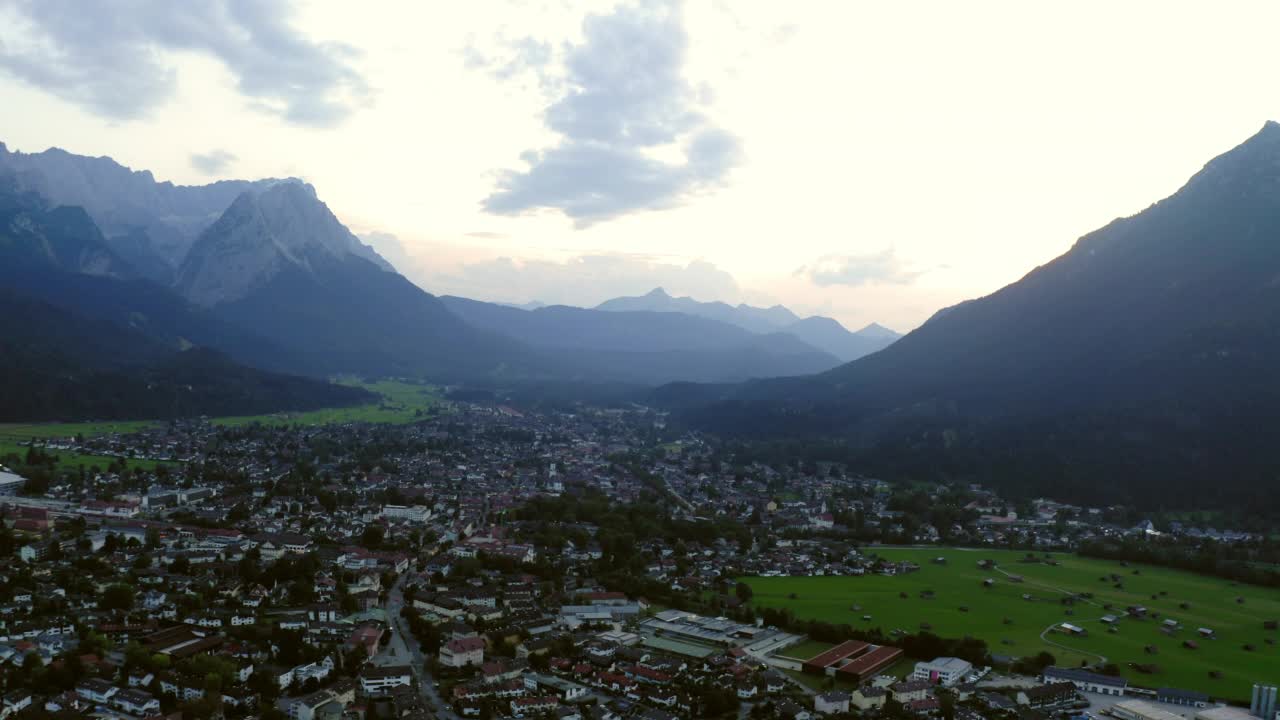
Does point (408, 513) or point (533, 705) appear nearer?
point (533, 705)

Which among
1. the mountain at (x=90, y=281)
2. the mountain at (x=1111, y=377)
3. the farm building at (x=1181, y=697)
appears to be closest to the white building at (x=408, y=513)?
the farm building at (x=1181, y=697)

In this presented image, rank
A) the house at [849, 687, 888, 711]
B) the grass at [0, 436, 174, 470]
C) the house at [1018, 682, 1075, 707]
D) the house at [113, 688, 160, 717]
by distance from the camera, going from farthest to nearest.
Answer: the grass at [0, 436, 174, 470] → the house at [1018, 682, 1075, 707] → the house at [849, 687, 888, 711] → the house at [113, 688, 160, 717]

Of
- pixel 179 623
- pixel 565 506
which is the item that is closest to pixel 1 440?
pixel 565 506

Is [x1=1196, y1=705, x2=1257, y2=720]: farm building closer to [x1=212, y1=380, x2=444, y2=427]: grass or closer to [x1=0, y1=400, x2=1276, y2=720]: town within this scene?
[x1=0, y1=400, x2=1276, y2=720]: town

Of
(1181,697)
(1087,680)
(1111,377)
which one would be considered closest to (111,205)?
(1111,377)

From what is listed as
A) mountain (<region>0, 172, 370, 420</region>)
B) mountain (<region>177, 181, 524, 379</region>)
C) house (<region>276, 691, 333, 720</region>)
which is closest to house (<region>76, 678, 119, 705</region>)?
house (<region>276, 691, 333, 720</region>)

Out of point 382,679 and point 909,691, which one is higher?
point 382,679

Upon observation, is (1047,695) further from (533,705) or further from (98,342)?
(98,342)

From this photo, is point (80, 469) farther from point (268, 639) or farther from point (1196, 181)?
point (1196, 181)
